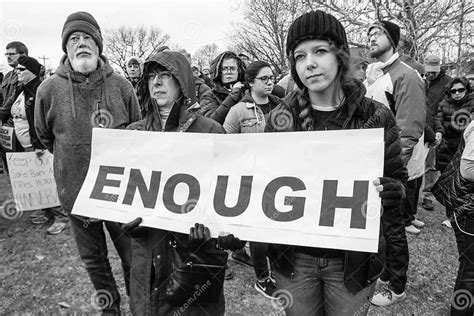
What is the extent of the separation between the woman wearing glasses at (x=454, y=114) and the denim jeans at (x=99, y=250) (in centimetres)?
494

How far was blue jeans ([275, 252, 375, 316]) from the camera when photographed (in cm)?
159

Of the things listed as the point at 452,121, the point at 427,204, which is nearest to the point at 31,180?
the point at 427,204

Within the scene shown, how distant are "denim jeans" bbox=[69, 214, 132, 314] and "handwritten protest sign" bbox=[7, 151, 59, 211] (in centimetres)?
201

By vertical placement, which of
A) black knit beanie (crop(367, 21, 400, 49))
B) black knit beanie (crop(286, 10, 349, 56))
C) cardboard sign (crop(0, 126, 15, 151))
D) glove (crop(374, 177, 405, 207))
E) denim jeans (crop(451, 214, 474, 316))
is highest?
black knit beanie (crop(367, 21, 400, 49))

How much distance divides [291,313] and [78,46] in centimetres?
242

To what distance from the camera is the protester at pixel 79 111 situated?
8.43 feet

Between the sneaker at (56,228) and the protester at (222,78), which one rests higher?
the protester at (222,78)

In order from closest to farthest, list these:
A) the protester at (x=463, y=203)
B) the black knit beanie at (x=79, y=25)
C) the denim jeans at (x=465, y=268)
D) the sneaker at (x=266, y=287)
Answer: the protester at (x=463, y=203)
the denim jeans at (x=465, y=268)
the black knit beanie at (x=79, y=25)
the sneaker at (x=266, y=287)

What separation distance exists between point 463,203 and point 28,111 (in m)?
4.74

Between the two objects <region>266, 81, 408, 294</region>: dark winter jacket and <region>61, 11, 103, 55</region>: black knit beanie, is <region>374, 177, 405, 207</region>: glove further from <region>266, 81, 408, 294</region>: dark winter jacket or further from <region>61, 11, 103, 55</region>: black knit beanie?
<region>61, 11, 103, 55</region>: black knit beanie

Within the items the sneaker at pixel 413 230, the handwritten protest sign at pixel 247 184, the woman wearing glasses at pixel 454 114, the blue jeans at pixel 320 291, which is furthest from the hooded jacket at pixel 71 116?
the woman wearing glasses at pixel 454 114

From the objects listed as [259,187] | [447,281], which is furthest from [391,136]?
[447,281]

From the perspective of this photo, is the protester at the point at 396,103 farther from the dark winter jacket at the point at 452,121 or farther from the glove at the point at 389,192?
the dark winter jacket at the point at 452,121

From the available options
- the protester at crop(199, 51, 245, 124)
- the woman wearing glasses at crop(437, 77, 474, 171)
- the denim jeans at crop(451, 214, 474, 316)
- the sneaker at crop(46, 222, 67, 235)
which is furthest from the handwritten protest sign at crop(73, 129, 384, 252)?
the woman wearing glasses at crop(437, 77, 474, 171)
